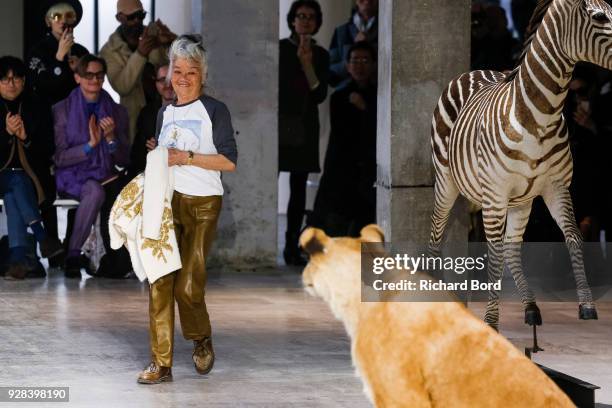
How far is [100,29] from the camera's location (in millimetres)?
20500

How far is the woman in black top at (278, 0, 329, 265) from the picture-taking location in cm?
1404

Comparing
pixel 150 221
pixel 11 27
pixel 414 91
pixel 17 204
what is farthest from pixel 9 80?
pixel 11 27

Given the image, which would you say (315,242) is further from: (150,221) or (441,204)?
(441,204)

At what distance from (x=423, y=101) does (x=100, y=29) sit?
33.9 feet

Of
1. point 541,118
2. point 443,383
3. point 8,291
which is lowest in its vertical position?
point 8,291

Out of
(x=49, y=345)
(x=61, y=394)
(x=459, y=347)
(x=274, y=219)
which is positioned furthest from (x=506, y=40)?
(x=459, y=347)

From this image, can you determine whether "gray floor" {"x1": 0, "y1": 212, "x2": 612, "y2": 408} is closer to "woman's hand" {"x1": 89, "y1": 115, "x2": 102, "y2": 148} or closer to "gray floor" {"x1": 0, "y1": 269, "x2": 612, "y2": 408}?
"gray floor" {"x1": 0, "y1": 269, "x2": 612, "y2": 408}

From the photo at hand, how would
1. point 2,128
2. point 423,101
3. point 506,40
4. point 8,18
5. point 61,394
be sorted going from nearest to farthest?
point 61,394 → point 423,101 → point 2,128 → point 506,40 → point 8,18

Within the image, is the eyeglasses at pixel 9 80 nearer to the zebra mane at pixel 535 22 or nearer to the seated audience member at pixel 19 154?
the seated audience member at pixel 19 154

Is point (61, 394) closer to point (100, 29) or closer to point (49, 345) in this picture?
point (49, 345)

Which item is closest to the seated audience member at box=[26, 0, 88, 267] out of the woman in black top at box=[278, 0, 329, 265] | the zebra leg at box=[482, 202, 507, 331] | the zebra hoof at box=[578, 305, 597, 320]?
the woman in black top at box=[278, 0, 329, 265]

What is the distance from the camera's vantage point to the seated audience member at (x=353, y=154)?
45.2 feet

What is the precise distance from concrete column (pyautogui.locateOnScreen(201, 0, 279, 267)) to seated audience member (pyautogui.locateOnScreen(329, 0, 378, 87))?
4.82ft

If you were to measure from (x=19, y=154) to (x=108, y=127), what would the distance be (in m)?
0.81
